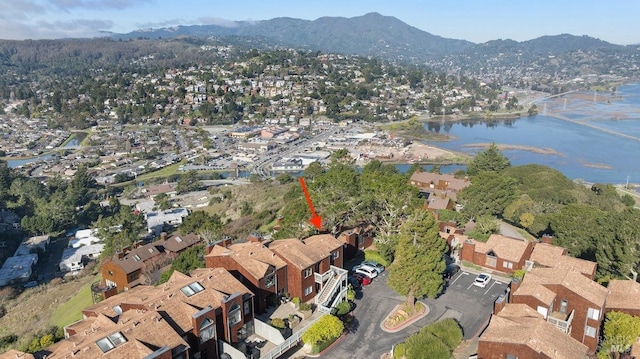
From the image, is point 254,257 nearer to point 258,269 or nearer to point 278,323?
point 258,269

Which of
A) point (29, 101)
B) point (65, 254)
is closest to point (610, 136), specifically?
point (65, 254)

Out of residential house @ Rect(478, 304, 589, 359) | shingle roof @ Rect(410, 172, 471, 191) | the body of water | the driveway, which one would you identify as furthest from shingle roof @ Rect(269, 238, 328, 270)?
the body of water

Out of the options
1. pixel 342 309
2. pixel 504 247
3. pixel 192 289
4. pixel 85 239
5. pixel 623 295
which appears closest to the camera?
pixel 192 289

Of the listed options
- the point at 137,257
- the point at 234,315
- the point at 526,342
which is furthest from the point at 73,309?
the point at 526,342

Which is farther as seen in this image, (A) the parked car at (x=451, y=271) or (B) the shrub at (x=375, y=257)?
(B) the shrub at (x=375, y=257)

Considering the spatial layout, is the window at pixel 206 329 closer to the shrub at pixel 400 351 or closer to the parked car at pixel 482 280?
the shrub at pixel 400 351

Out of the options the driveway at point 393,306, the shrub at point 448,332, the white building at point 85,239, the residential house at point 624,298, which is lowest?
the white building at point 85,239

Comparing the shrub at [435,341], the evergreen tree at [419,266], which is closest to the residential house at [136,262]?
the evergreen tree at [419,266]
